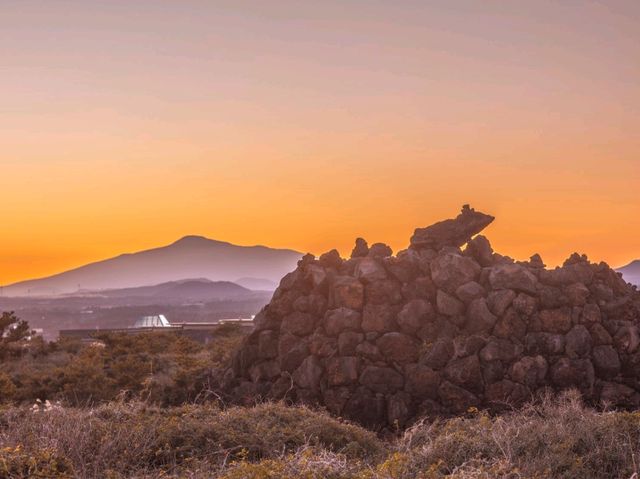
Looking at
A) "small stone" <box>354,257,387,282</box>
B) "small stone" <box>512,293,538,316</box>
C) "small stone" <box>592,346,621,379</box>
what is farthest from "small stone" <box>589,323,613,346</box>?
"small stone" <box>354,257,387,282</box>

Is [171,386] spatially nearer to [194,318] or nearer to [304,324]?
[304,324]

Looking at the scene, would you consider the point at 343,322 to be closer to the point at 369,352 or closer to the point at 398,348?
the point at 369,352

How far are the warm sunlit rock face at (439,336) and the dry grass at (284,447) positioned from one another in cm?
499

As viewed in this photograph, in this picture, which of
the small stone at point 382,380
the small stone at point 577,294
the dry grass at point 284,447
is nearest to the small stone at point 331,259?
the small stone at point 382,380

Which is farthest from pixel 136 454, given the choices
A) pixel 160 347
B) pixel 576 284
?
pixel 160 347

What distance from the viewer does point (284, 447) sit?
436 inches

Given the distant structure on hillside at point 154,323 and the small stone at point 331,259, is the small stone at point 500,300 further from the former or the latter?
the distant structure on hillside at point 154,323

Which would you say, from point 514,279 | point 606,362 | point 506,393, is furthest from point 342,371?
point 606,362

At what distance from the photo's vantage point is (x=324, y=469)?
29.8 ft

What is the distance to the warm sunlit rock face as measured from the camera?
19734 millimetres

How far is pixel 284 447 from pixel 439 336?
36.1 ft

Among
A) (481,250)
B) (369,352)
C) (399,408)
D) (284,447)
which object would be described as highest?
(481,250)

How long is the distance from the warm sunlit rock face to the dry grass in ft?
16.4

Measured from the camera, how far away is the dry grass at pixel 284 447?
31.4ft
